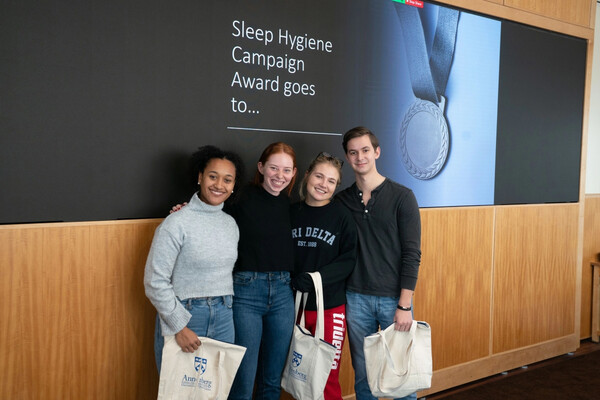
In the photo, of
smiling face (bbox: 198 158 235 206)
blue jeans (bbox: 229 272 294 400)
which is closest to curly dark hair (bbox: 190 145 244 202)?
smiling face (bbox: 198 158 235 206)

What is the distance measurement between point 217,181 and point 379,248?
2.59 ft

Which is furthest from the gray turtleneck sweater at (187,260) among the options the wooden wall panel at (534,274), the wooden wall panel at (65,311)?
the wooden wall panel at (534,274)

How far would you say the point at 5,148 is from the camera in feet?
6.53

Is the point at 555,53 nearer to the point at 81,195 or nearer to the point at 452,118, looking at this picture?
the point at 452,118

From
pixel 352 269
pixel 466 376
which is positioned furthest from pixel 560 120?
pixel 352 269

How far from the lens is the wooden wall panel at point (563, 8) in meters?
3.67

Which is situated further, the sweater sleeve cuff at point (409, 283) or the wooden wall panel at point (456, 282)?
the wooden wall panel at point (456, 282)

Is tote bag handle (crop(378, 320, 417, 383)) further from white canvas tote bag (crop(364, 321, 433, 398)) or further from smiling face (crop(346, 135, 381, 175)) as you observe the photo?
smiling face (crop(346, 135, 381, 175))

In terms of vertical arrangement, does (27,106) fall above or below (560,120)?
below

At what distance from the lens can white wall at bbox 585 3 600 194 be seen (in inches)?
180

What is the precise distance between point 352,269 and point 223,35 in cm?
123

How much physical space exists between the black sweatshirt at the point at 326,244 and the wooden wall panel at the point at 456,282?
1041 mm

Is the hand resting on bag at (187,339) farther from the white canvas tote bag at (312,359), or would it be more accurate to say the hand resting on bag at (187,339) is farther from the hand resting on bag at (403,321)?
the hand resting on bag at (403,321)

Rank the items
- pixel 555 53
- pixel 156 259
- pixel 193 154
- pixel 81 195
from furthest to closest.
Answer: pixel 555 53 → pixel 193 154 → pixel 81 195 → pixel 156 259
